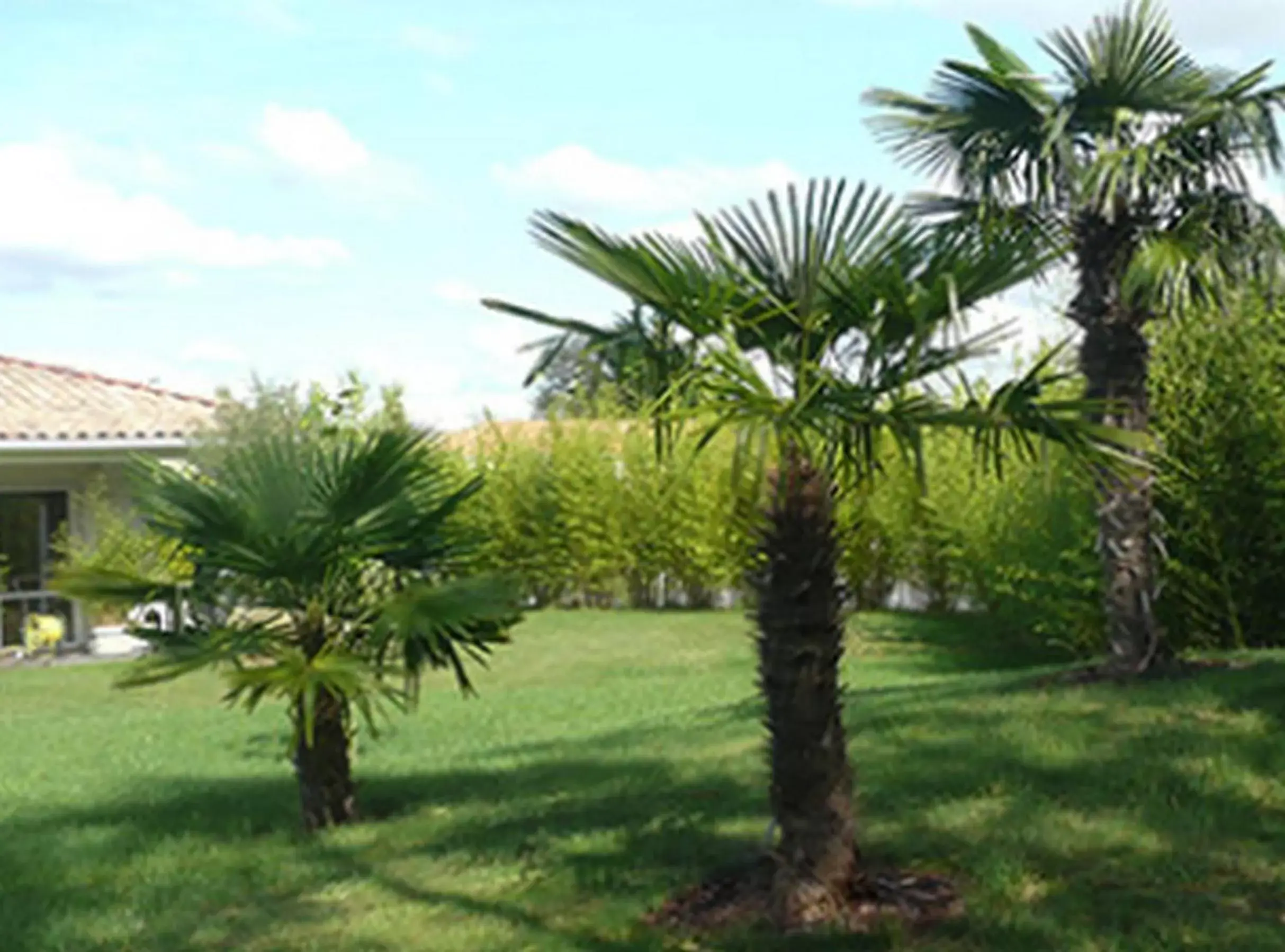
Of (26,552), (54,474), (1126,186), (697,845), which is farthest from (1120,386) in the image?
(26,552)

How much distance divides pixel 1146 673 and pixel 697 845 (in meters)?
4.91

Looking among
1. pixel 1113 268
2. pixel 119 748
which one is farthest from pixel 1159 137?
pixel 119 748

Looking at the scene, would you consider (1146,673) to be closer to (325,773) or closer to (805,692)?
(325,773)

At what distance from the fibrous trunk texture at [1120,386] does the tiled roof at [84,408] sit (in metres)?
14.2

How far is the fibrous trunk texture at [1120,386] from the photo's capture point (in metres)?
10.6

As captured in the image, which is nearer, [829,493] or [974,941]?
[974,941]

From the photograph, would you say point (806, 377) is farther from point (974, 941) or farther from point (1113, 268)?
point (1113, 268)

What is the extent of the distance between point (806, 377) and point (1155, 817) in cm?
281


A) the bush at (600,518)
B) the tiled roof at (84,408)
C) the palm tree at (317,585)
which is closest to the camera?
the palm tree at (317,585)

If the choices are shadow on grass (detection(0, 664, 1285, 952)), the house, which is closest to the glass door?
the house

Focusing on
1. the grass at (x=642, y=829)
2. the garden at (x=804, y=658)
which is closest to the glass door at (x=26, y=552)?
the garden at (x=804, y=658)

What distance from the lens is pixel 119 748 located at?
1265cm

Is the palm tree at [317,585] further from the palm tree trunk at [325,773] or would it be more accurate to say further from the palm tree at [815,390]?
the palm tree at [815,390]

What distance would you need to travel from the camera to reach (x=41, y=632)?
20.4 metres
